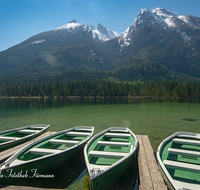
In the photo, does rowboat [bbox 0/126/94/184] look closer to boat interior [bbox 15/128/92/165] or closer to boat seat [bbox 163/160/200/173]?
boat interior [bbox 15/128/92/165]

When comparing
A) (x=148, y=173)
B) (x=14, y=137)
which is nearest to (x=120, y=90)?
(x=14, y=137)

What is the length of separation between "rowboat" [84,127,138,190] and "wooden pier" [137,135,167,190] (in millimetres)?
860

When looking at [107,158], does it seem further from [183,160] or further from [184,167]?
[183,160]

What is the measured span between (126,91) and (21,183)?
173m

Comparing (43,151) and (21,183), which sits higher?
(43,151)

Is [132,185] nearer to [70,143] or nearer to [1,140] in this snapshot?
[70,143]

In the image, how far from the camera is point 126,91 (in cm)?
17712

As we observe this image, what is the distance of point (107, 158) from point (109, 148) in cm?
239

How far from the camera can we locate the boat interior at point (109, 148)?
10102 millimetres

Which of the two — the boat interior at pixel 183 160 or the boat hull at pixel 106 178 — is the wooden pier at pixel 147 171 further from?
the boat hull at pixel 106 178

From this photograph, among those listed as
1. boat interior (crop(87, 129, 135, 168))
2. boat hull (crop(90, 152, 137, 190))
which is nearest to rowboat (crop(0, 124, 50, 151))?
boat interior (crop(87, 129, 135, 168))

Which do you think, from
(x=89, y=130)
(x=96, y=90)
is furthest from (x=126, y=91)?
(x=89, y=130)

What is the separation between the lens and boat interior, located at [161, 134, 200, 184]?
8.38 meters

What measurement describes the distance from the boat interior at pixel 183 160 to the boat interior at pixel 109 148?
2867 mm
